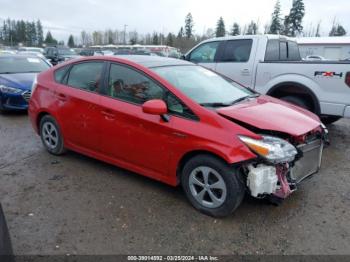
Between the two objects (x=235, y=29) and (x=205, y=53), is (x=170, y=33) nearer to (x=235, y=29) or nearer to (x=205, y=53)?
(x=235, y=29)

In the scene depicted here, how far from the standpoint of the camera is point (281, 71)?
6.60m

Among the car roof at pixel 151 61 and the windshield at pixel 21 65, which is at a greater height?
the car roof at pixel 151 61

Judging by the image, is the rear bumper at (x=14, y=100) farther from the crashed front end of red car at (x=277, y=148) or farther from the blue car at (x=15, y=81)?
the crashed front end of red car at (x=277, y=148)

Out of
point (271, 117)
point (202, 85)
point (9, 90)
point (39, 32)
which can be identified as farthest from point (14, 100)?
point (39, 32)

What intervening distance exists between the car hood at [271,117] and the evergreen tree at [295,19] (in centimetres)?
6427

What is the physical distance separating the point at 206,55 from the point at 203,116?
4.87m

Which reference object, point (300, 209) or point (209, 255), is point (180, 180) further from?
point (300, 209)

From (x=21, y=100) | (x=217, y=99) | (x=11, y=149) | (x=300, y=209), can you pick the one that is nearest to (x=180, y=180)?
(x=217, y=99)

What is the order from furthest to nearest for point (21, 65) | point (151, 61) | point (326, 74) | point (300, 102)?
point (21, 65) → point (300, 102) → point (326, 74) → point (151, 61)

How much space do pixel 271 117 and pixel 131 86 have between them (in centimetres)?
169

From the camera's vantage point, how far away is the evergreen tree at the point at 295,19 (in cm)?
6247

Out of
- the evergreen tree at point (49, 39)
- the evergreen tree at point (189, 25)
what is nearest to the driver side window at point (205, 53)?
the evergreen tree at point (189, 25)

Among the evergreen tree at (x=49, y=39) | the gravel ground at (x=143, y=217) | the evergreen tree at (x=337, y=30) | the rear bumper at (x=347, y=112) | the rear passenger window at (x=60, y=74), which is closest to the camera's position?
the gravel ground at (x=143, y=217)

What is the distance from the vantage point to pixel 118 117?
13.3 feet
